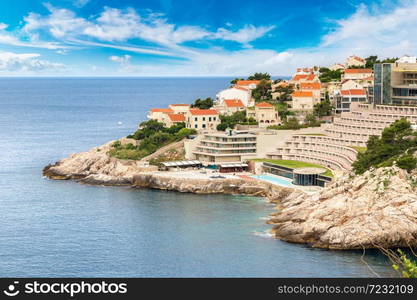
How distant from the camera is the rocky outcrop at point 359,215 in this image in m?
47.3

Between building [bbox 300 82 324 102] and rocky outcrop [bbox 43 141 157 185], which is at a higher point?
building [bbox 300 82 324 102]

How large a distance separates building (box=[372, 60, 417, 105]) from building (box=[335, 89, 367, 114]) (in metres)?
6.82

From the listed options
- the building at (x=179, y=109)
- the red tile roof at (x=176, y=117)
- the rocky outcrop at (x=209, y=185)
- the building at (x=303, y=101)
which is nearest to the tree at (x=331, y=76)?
the building at (x=303, y=101)

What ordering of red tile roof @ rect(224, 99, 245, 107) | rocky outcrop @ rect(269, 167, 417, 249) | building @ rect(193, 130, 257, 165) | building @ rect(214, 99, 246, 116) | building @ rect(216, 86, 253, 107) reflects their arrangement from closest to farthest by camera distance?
rocky outcrop @ rect(269, 167, 417, 249) → building @ rect(193, 130, 257, 165) → building @ rect(214, 99, 246, 116) → red tile roof @ rect(224, 99, 245, 107) → building @ rect(216, 86, 253, 107)

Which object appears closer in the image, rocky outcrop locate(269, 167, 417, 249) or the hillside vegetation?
rocky outcrop locate(269, 167, 417, 249)

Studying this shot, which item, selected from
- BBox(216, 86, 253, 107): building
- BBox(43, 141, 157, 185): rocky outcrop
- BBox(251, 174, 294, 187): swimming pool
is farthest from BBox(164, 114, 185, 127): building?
BBox(251, 174, 294, 187): swimming pool

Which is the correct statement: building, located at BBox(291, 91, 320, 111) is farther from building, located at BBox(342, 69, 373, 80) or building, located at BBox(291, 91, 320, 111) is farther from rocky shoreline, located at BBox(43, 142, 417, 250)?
rocky shoreline, located at BBox(43, 142, 417, 250)

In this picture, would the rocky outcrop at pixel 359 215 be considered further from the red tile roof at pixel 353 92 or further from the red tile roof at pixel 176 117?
the red tile roof at pixel 176 117

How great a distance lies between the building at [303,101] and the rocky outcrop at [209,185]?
2223 cm

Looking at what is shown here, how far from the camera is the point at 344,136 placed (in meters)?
72.7

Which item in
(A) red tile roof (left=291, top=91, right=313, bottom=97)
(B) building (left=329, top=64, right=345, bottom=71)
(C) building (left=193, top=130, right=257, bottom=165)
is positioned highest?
(B) building (left=329, top=64, right=345, bottom=71)

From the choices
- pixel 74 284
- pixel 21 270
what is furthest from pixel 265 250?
pixel 74 284

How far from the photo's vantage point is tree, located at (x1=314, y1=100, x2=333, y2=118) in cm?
8475

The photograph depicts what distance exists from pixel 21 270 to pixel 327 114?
168ft
